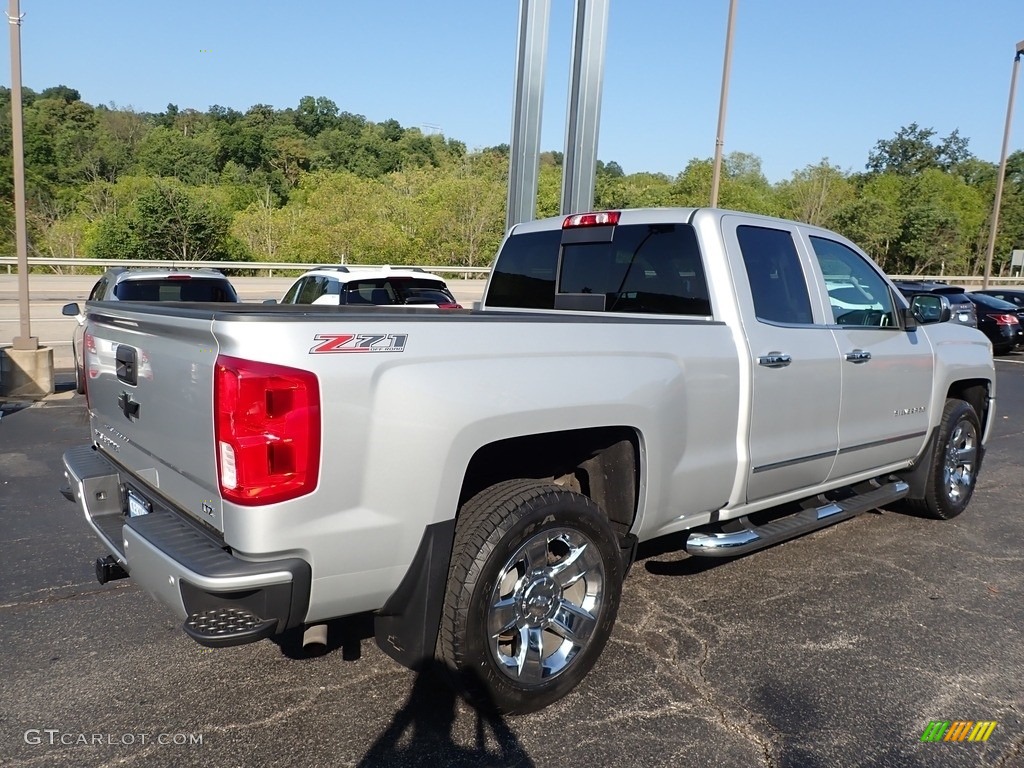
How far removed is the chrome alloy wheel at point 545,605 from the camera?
116 inches

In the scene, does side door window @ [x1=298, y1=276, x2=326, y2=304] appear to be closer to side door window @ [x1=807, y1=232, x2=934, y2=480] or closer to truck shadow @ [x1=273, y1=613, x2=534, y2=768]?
side door window @ [x1=807, y1=232, x2=934, y2=480]

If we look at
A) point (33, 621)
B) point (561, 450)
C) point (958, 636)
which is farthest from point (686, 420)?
point (33, 621)

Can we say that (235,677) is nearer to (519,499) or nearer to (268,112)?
(519,499)

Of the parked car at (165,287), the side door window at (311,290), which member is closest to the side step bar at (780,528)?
the parked car at (165,287)

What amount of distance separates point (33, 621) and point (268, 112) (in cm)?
10114

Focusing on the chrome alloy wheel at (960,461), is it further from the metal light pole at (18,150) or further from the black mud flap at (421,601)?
the metal light pole at (18,150)

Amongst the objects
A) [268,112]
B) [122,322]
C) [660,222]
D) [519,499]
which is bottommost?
[519,499]

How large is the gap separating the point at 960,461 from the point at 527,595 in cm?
417

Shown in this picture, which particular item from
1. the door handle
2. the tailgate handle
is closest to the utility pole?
the door handle

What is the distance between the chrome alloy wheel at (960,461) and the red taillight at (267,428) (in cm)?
475

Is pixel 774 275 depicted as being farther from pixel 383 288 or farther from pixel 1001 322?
pixel 1001 322

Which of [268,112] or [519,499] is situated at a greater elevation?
[268,112]

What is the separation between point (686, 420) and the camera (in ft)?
11.2

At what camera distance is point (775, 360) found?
3791 millimetres
